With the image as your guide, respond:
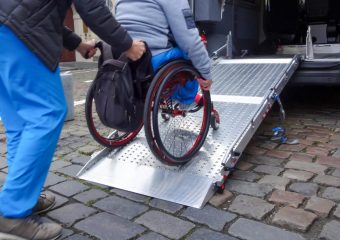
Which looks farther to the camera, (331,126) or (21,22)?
(331,126)

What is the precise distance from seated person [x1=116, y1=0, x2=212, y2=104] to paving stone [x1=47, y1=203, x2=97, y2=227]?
103cm

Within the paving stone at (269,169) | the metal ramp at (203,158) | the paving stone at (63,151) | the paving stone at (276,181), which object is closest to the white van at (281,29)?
the metal ramp at (203,158)

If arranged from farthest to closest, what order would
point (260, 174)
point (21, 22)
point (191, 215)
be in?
point (260, 174) → point (191, 215) → point (21, 22)

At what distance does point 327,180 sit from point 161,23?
5.37 feet

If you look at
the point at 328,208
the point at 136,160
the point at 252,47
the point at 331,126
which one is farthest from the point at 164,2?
the point at 252,47

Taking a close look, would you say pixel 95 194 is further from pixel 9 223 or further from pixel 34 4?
pixel 34 4

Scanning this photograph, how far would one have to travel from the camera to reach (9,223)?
2152mm

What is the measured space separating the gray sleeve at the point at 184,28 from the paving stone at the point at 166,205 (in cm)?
97

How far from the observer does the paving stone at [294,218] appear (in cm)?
233

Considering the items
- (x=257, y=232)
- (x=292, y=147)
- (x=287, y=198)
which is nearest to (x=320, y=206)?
(x=287, y=198)

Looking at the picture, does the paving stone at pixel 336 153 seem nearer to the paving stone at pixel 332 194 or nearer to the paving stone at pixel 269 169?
the paving stone at pixel 269 169

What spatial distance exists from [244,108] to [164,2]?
1416 mm

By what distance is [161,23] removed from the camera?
2.60 m

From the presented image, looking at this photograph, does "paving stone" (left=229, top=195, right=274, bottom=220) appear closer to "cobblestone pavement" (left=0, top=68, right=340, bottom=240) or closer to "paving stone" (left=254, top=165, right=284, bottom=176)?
"cobblestone pavement" (left=0, top=68, right=340, bottom=240)
